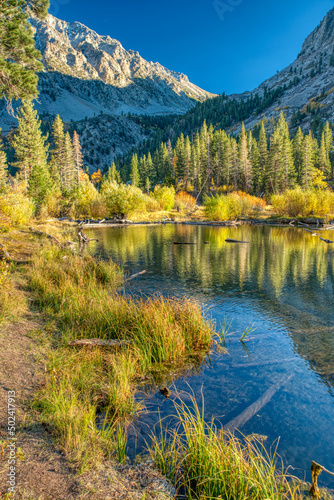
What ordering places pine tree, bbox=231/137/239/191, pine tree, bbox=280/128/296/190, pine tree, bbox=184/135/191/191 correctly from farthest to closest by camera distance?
pine tree, bbox=184/135/191/191 → pine tree, bbox=231/137/239/191 → pine tree, bbox=280/128/296/190

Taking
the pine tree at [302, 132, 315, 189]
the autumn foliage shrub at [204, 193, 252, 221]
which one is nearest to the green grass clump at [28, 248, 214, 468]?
the autumn foliage shrub at [204, 193, 252, 221]

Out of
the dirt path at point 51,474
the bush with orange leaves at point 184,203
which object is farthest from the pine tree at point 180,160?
the dirt path at point 51,474

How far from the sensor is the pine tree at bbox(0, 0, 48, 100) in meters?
11.1

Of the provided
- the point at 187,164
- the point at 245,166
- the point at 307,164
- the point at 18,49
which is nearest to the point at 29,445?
the point at 18,49

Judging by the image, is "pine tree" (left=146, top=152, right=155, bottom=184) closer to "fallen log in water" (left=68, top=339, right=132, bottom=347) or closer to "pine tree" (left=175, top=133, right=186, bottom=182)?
"pine tree" (left=175, top=133, right=186, bottom=182)

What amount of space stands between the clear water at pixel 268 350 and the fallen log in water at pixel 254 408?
0.19ft

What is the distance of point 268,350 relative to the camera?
27.1ft

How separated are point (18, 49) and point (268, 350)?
51.1ft

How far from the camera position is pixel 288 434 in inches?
198

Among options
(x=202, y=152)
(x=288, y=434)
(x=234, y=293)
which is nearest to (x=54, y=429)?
(x=288, y=434)

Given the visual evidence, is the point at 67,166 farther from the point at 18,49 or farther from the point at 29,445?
the point at 29,445

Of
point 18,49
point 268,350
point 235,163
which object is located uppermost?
point 235,163

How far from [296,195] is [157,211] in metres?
31.6

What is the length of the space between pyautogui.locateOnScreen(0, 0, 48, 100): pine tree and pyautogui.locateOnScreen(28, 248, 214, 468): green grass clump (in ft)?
26.1
